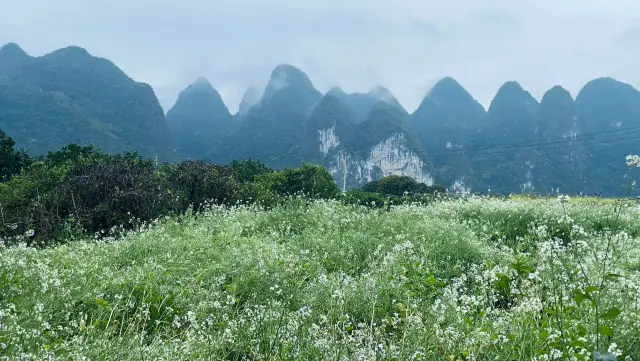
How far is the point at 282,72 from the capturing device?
175125 millimetres

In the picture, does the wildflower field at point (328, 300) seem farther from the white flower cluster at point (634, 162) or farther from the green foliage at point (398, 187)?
the green foliage at point (398, 187)

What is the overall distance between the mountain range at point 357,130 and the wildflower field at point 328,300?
10061 cm

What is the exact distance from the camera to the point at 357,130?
13725 cm

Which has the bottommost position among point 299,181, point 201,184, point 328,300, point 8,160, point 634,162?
point 328,300

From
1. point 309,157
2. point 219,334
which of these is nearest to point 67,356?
point 219,334

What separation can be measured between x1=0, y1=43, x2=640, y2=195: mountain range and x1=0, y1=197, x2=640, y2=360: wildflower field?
101m

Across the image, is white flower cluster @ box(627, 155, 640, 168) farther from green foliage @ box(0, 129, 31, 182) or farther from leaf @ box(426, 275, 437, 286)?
green foliage @ box(0, 129, 31, 182)

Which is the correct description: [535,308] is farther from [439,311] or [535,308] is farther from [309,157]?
[309,157]

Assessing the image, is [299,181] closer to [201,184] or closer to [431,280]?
[201,184]

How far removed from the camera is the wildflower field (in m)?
3.16

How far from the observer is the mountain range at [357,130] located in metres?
116

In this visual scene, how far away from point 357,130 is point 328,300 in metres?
134

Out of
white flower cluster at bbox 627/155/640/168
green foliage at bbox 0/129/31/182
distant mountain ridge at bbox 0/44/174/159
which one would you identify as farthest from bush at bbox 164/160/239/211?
distant mountain ridge at bbox 0/44/174/159

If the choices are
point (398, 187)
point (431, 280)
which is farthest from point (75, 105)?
point (431, 280)
